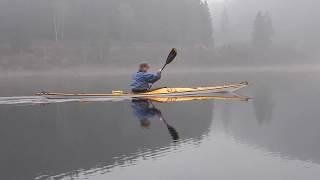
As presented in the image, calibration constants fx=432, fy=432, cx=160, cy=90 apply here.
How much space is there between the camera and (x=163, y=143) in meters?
14.5

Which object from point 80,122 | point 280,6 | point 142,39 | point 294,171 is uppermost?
point 280,6

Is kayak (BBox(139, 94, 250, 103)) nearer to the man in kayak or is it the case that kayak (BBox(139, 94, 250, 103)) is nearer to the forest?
the man in kayak

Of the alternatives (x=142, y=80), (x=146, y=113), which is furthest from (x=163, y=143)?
(x=142, y=80)

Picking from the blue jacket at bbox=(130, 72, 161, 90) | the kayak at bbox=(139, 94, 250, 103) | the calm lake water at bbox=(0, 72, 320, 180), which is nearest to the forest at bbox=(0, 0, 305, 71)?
the kayak at bbox=(139, 94, 250, 103)

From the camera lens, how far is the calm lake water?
11.7 m

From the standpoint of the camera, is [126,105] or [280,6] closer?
[126,105]

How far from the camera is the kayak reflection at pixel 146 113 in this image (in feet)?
55.0

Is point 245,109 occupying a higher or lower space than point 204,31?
lower

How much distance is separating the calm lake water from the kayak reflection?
0.67 ft

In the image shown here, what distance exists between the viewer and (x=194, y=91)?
26.1 meters

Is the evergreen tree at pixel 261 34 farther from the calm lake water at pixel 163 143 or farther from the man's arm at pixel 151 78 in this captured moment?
the man's arm at pixel 151 78

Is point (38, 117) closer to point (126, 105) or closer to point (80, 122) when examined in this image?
point (80, 122)

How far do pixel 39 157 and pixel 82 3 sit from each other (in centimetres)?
7309

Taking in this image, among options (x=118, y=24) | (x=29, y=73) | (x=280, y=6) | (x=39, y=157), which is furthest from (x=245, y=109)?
(x=280, y=6)
